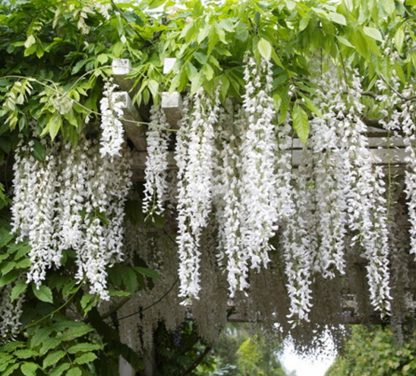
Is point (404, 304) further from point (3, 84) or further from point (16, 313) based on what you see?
point (3, 84)

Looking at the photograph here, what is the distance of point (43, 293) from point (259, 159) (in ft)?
3.73

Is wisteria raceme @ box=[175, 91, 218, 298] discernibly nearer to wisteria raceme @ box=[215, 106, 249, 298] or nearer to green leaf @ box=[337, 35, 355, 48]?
wisteria raceme @ box=[215, 106, 249, 298]

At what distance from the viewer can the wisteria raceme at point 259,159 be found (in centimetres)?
246

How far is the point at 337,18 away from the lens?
2.22 metres

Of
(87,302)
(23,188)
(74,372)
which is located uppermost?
(23,188)

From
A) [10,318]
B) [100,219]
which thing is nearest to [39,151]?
[100,219]

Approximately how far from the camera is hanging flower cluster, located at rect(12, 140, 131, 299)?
296cm

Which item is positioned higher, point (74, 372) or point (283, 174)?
point (283, 174)

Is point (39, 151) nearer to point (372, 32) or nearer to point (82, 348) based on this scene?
point (82, 348)

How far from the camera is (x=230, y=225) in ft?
8.94

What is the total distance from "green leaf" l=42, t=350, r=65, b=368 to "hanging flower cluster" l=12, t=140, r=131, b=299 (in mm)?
293

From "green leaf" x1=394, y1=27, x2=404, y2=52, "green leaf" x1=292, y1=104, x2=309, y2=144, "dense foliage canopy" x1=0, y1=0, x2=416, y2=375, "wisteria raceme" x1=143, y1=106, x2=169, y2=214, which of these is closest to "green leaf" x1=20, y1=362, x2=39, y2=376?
"dense foliage canopy" x1=0, y1=0, x2=416, y2=375

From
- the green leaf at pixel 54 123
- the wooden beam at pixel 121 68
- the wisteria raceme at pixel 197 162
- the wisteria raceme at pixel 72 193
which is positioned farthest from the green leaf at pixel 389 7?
the wisteria raceme at pixel 72 193

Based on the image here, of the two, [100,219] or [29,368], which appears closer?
[29,368]
